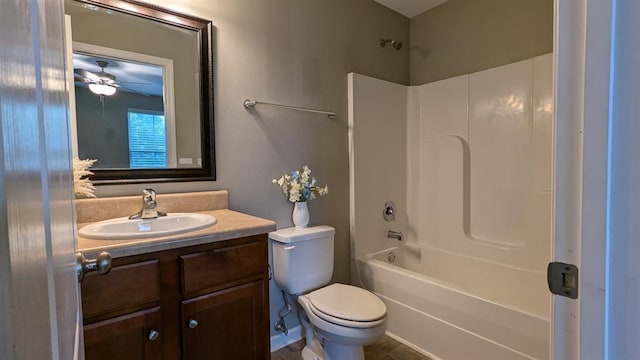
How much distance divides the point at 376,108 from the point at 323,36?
684mm

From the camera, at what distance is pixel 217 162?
1764mm

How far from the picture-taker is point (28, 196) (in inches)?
10.9

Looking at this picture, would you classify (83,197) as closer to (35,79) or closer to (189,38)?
(189,38)

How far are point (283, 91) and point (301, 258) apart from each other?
3.44 feet

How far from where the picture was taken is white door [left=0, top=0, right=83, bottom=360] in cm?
22

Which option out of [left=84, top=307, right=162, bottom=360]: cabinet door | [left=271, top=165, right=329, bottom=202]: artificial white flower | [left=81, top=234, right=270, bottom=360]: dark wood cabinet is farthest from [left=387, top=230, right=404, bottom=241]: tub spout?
[left=84, top=307, right=162, bottom=360]: cabinet door

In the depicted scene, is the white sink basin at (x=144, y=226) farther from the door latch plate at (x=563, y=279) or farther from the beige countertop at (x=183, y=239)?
the door latch plate at (x=563, y=279)

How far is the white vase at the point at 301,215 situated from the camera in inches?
77.8

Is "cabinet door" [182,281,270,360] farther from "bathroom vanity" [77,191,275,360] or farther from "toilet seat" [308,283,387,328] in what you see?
"toilet seat" [308,283,387,328]

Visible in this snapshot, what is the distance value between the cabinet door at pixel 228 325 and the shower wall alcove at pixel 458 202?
106 cm

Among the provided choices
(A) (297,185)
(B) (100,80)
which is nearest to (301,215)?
(A) (297,185)

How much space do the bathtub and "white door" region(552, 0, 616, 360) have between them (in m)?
1.23

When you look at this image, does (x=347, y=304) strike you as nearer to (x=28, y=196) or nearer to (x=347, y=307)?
(x=347, y=307)

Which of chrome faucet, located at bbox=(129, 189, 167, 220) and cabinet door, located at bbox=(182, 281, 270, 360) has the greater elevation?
chrome faucet, located at bbox=(129, 189, 167, 220)
